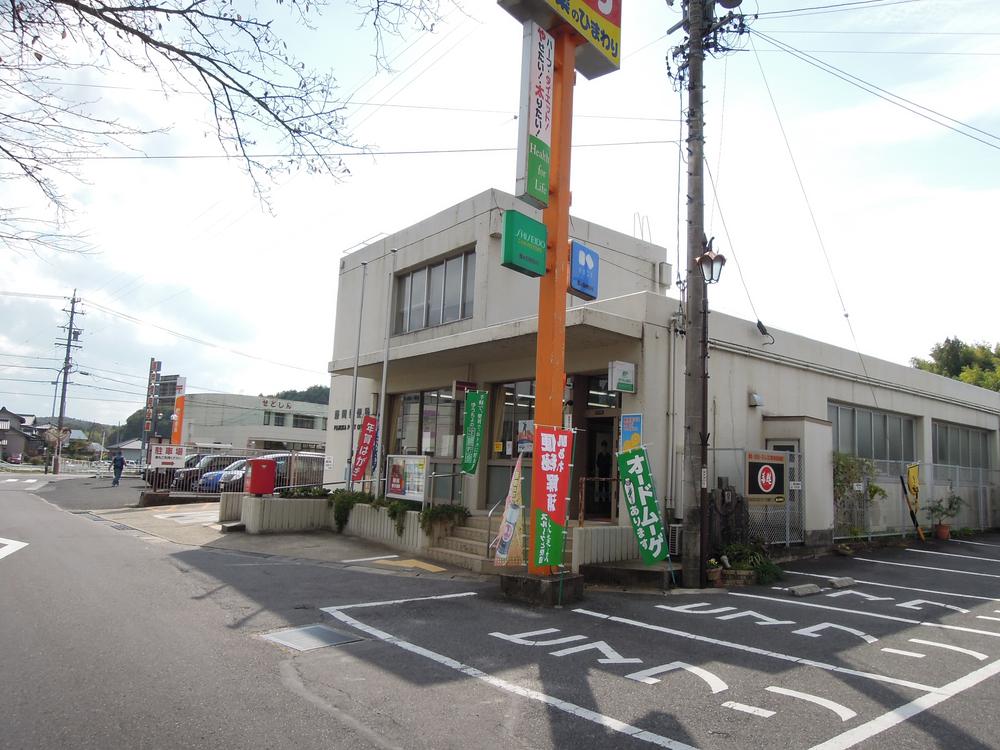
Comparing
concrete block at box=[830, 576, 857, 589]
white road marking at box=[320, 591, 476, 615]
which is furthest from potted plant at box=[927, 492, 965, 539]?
white road marking at box=[320, 591, 476, 615]

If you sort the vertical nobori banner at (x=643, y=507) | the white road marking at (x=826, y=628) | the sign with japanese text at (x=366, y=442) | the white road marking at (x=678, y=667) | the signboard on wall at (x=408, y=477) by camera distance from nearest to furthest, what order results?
the white road marking at (x=678, y=667)
the white road marking at (x=826, y=628)
the vertical nobori banner at (x=643, y=507)
the signboard on wall at (x=408, y=477)
the sign with japanese text at (x=366, y=442)

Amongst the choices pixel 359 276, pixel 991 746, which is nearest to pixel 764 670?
pixel 991 746

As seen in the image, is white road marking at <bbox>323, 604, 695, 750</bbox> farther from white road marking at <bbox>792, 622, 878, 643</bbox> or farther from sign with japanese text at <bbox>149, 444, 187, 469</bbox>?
sign with japanese text at <bbox>149, 444, 187, 469</bbox>

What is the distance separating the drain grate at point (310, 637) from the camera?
630 cm

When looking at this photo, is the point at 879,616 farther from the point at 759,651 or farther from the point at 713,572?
the point at 759,651

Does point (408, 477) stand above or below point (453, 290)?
below

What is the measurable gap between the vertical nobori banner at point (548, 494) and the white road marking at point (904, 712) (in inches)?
176

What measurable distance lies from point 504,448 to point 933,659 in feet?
30.9

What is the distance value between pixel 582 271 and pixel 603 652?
576 cm

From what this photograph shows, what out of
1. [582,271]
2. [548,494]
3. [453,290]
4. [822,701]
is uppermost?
[453,290]

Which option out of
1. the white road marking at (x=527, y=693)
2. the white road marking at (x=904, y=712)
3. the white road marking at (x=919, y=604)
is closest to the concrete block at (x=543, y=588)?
the white road marking at (x=527, y=693)

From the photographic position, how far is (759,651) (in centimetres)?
635

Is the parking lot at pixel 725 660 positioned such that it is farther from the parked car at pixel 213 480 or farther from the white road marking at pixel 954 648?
the parked car at pixel 213 480

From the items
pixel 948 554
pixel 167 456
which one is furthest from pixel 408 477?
pixel 167 456
